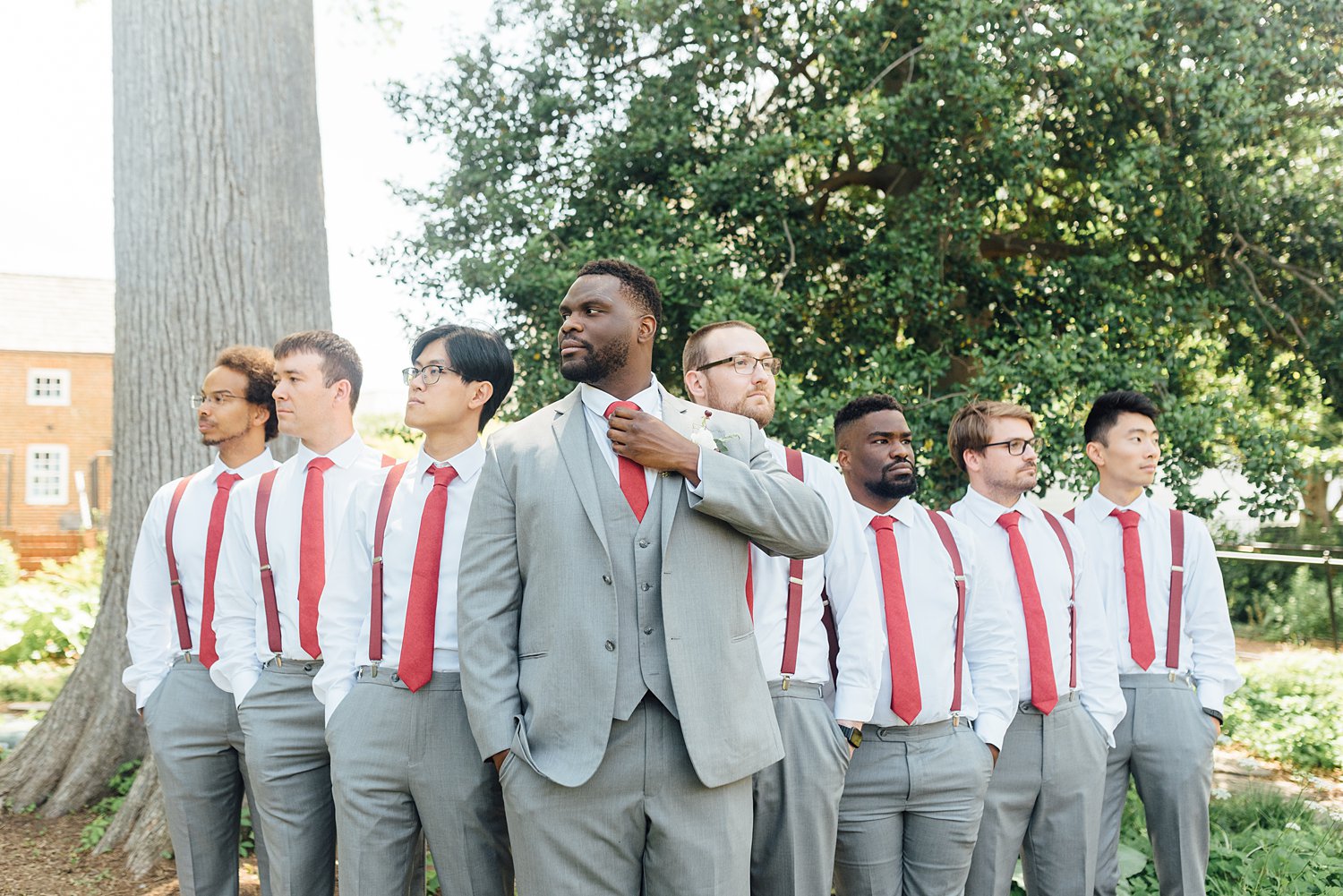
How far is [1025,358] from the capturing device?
6434mm

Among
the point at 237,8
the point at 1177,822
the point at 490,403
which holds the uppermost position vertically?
the point at 237,8

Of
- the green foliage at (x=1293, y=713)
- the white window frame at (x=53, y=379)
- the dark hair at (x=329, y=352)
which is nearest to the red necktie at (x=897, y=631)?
the dark hair at (x=329, y=352)

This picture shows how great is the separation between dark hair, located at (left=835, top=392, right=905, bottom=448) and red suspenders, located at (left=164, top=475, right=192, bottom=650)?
2581mm

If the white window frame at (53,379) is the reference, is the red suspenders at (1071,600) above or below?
below

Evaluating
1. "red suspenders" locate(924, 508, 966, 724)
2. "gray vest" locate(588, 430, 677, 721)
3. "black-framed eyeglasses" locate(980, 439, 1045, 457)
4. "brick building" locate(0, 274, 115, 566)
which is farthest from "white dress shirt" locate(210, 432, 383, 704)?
"brick building" locate(0, 274, 115, 566)

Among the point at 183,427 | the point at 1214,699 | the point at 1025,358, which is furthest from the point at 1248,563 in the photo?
the point at 183,427

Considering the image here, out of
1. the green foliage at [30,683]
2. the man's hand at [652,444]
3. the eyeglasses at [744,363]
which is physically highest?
the eyeglasses at [744,363]

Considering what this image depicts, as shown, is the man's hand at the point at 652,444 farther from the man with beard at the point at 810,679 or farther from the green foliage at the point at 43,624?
the green foliage at the point at 43,624

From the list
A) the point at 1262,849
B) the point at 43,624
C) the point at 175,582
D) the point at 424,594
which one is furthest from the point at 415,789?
the point at 43,624

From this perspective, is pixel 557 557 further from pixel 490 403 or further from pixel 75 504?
pixel 75 504

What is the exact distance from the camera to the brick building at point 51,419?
34875mm

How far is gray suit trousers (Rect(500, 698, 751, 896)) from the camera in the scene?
2.68 m

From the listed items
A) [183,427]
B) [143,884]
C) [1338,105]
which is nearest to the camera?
[143,884]

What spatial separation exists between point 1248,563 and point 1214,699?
12078 millimetres
